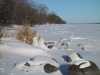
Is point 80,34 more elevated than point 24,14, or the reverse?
point 24,14

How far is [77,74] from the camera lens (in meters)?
1.46

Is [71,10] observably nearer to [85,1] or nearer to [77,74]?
[85,1]

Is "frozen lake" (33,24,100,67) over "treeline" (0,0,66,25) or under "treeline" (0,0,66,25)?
under

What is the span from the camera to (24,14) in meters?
1.53

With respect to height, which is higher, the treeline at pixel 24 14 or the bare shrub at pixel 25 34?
the treeline at pixel 24 14

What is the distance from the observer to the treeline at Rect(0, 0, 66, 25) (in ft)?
4.94

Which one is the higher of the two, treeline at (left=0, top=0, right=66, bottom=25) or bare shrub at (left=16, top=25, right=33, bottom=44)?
treeline at (left=0, top=0, right=66, bottom=25)

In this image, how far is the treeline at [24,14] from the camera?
1.51 m

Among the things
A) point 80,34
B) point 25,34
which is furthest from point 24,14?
point 80,34

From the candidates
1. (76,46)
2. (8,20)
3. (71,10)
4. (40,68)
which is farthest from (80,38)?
(8,20)

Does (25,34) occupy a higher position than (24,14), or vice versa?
(24,14)

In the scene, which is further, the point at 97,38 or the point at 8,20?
the point at 8,20

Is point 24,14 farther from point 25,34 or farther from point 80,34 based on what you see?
point 80,34

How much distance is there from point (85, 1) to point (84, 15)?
8cm
